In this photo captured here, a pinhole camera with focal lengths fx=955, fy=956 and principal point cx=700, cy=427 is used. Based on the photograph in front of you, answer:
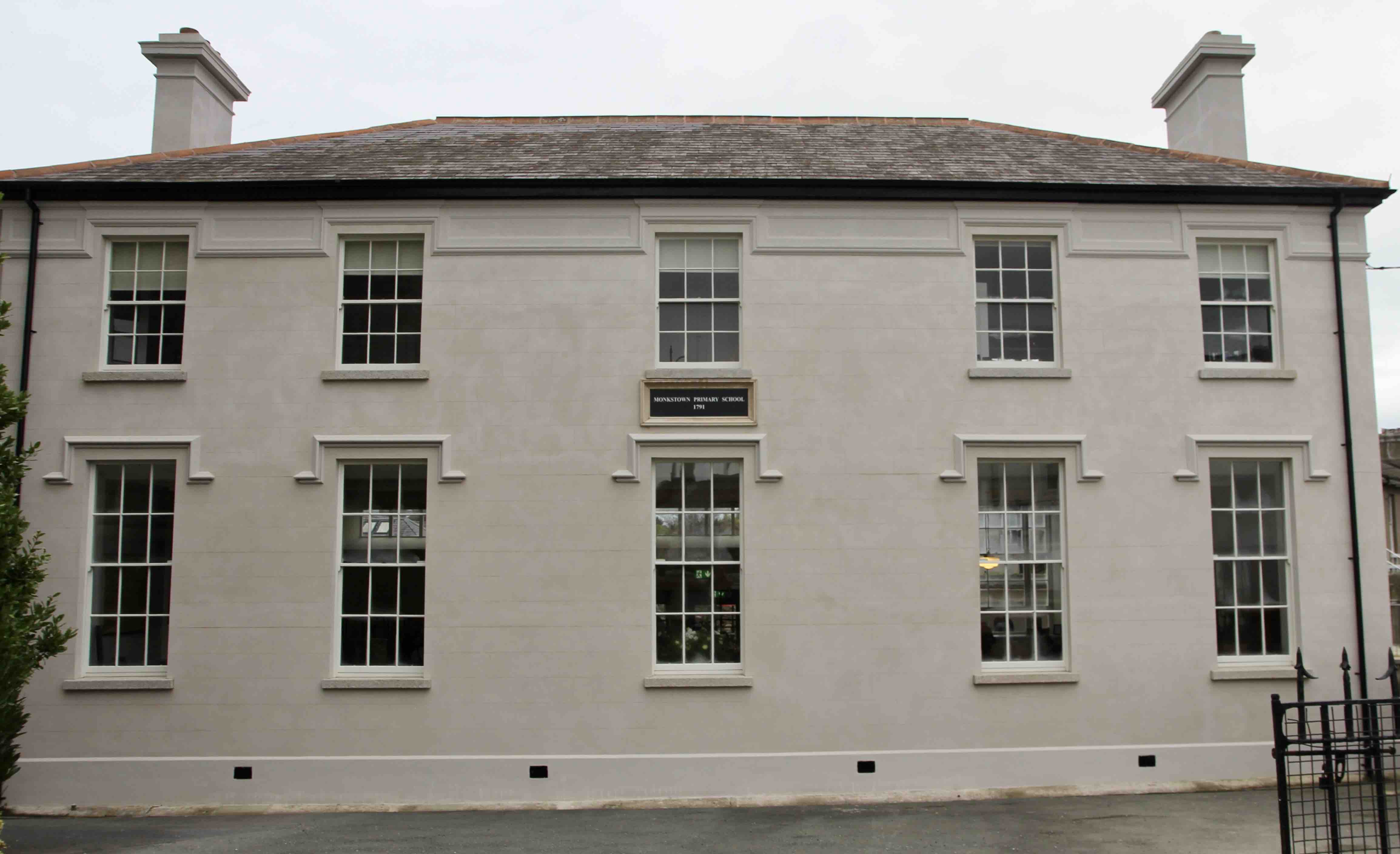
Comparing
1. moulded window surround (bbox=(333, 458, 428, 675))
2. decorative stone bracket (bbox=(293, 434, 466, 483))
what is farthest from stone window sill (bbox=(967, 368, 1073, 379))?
moulded window surround (bbox=(333, 458, 428, 675))

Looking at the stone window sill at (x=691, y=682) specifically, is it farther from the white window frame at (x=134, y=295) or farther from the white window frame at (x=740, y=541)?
the white window frame at (x=134, y=295)

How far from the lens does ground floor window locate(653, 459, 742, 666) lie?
11.0 meters

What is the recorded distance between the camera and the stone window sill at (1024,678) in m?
10.9

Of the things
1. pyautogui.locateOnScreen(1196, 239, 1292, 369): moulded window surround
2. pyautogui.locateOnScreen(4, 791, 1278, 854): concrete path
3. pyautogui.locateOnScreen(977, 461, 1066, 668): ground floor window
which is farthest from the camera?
pyautogui.locateOnScreen(1196, 239, 1292, 369): moulded window surround

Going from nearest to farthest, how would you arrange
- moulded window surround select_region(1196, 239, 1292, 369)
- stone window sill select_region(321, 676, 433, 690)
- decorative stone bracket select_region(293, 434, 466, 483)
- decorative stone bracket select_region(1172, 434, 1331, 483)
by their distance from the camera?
stone window sill select_region(321, 676, 433, 690)
decorative stone bracket select_region(293, 434, 466, 483)
decorative stone bracket select_region(1172, 434, 1331, 483)
moulded window surround select_region(1196, 239, 1292, 369)

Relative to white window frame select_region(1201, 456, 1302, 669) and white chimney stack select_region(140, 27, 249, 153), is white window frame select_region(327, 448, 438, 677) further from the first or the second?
white window frame select_region(1201, 456, 1302, 669)

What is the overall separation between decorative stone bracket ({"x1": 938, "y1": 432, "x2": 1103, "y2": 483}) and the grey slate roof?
10.0 feet

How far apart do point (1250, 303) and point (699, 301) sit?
264 inches

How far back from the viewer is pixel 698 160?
1212 cm

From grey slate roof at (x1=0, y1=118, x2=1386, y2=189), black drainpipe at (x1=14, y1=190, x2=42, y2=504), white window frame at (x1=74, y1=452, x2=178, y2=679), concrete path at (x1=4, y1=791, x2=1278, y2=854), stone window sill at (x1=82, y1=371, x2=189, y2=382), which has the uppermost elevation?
grey slate roof at (x1=0, y1=118, x2=1386, y2=189)

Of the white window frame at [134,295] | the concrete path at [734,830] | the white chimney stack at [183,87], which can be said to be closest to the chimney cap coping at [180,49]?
the white chimney stack at [183,87]


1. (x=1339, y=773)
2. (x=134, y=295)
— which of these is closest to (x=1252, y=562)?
(x=1339, y=773)

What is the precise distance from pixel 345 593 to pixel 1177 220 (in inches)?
430

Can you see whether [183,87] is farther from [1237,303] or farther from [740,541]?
[1237,303]
